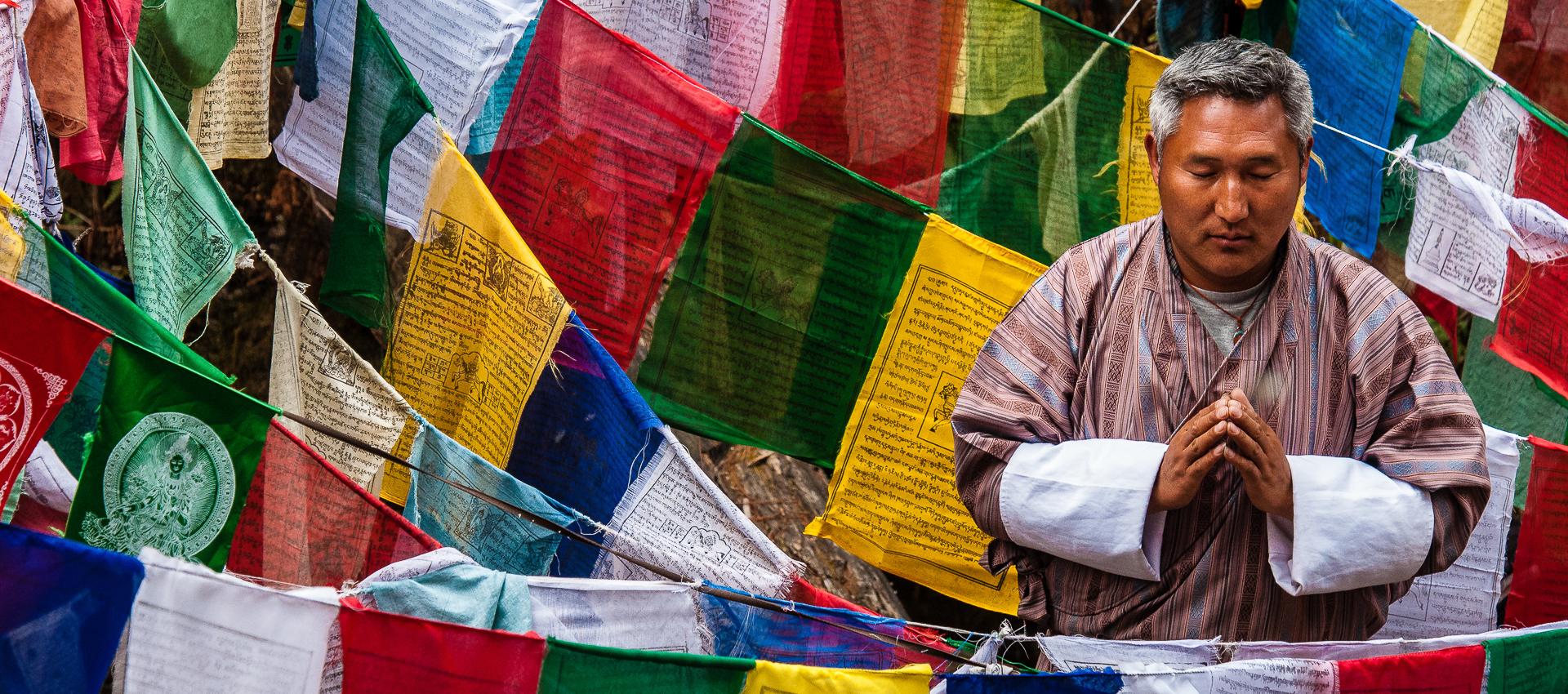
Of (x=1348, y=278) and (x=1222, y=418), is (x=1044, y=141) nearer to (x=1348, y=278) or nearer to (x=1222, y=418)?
(x=1348, y=278)

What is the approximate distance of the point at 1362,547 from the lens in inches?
82.0

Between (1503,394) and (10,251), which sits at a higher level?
(1503,394)

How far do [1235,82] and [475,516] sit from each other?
4.54 ft

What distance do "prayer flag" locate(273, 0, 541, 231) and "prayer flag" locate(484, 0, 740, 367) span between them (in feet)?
0.25

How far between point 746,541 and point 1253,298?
2.98 feet

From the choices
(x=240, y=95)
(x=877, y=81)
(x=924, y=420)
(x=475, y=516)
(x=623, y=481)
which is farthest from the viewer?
(x=877, y=81)

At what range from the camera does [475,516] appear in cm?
245

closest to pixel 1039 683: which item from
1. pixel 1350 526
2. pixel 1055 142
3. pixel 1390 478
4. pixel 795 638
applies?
pixel 795 638

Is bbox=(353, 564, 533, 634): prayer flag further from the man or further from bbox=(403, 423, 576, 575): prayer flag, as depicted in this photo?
the man

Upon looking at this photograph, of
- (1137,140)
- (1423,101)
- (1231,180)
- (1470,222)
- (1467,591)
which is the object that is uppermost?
(1423,101)

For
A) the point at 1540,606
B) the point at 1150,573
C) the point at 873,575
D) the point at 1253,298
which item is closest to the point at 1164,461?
the point at 1150,573

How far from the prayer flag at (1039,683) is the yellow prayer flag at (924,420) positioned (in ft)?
3.27

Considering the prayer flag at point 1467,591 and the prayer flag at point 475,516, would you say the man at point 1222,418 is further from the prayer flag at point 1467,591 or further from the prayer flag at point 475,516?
the prayer flag at point 1467,591

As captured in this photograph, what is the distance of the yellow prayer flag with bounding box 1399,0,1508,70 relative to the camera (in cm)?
416
